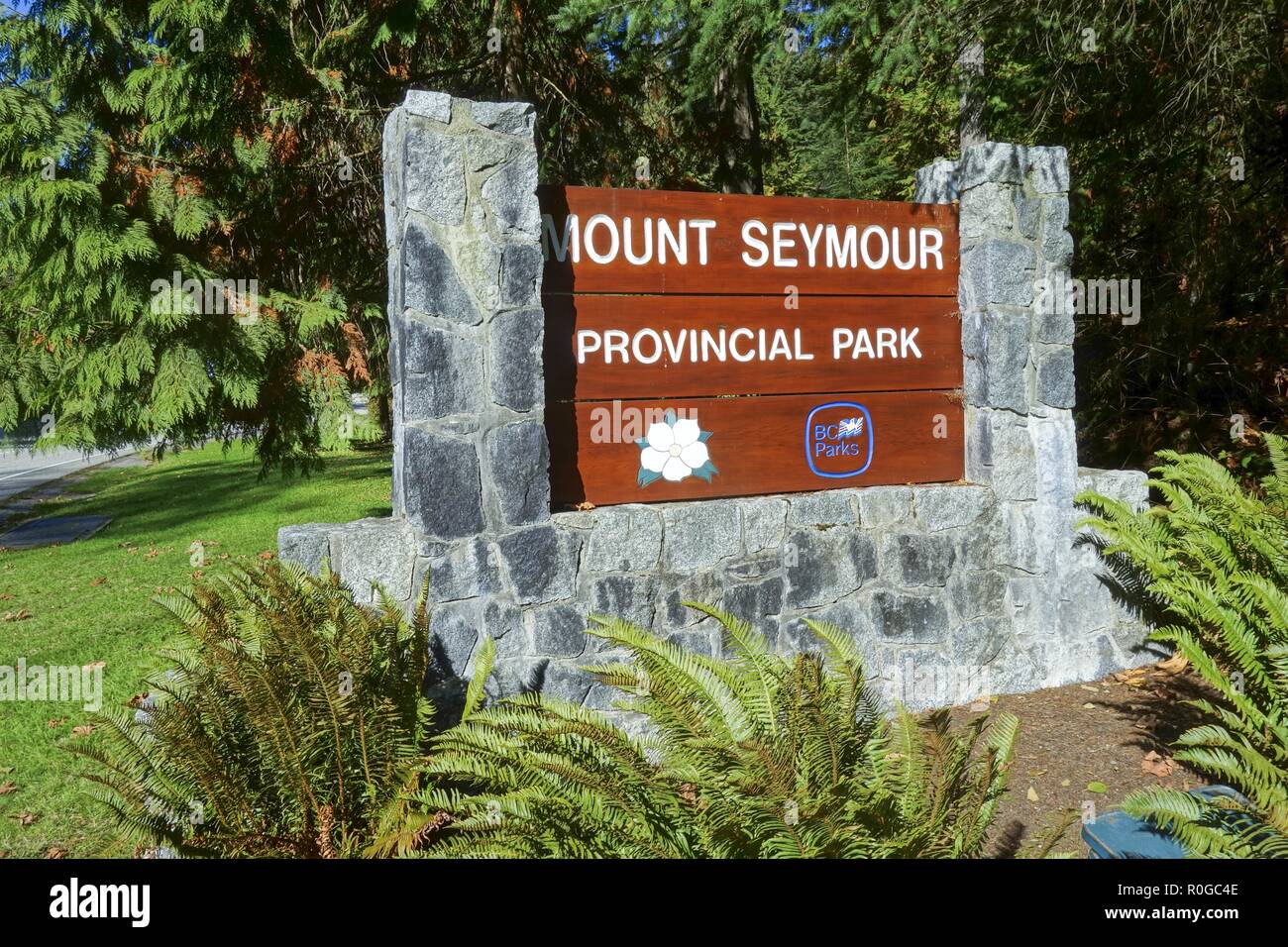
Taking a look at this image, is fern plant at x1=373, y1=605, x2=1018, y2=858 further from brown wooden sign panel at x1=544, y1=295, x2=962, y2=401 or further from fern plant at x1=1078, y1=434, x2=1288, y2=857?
brown wooden sign panel at x1=544, y1=295, x2=962, y2=401

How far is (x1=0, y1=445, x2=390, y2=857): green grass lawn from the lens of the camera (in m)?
4.02

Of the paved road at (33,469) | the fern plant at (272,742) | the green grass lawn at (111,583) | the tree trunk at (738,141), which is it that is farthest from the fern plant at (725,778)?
the paved road at (33,469)

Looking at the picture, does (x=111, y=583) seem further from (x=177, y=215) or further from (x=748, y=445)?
(x=748, y=445)

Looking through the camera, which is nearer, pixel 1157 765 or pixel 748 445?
pixel 1157 765

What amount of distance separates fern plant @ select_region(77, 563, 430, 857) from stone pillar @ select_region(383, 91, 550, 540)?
2.53ft

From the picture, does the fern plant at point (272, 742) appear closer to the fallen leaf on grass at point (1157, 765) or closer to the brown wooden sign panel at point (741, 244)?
the brown wooden sign panel at point (741, 244)

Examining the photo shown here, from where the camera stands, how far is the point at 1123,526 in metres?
4.49

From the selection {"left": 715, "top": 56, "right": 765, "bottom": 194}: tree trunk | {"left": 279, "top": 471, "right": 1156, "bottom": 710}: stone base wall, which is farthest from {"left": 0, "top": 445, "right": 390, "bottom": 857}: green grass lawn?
{"left": 715, "top": 56, "right": 765, "bottom": 194}: tree trunk

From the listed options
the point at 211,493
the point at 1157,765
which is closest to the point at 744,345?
the point at 1157,765

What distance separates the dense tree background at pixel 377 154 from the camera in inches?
236

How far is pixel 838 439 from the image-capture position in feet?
15.0

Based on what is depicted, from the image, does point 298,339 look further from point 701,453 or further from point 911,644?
point 911,644

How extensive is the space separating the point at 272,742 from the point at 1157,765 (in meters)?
3.34

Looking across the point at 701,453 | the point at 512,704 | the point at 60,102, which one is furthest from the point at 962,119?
the point at 60,102
